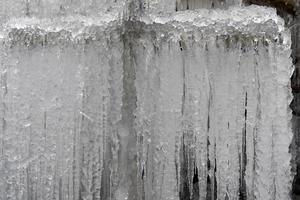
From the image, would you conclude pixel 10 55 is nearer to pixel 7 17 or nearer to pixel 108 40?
pixel 7 17

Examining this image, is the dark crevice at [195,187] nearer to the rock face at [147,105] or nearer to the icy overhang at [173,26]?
the rock face at [147,105]

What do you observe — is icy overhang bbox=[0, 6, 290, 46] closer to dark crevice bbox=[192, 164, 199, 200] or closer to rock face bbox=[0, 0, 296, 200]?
rock face bbox=[0, 0, 296, 200]

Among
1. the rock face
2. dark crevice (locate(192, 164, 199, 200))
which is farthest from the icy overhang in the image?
dark crevice (locate(192, 164, 199, 200))

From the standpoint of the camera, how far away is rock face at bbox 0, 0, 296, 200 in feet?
8.71

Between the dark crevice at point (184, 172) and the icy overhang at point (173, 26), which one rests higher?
the icy overhang at point (173, 26)

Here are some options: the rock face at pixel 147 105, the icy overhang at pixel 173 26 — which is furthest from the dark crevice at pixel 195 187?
the icy overhang at pixel 173 26

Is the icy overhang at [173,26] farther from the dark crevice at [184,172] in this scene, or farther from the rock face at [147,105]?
the dark crevice at [184,172]

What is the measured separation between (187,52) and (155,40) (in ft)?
0.51

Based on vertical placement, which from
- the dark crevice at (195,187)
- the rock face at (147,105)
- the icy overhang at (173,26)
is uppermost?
the icy overhang at (173,26)

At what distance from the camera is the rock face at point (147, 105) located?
105 inches

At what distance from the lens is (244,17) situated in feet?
8.75

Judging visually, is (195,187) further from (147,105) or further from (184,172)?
(147,105)

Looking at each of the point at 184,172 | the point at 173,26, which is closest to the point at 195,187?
the point at 184,172

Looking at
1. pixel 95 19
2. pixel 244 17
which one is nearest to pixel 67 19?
pixel 95 19
